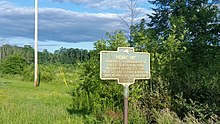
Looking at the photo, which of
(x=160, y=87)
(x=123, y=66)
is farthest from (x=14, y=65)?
(x=123, y=66)

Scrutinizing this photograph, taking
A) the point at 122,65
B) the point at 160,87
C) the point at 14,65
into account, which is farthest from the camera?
the point at 14,65

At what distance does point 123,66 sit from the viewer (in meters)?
6.88

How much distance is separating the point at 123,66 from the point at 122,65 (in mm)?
29

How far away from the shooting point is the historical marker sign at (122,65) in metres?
6.81

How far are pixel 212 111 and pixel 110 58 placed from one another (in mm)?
2787

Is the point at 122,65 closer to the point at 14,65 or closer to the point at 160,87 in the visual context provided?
the point at 160,87

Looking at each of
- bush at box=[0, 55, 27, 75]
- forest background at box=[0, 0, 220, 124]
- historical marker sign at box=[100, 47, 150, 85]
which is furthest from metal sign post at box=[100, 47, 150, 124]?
bush at box=[0, 55, 27, 75]

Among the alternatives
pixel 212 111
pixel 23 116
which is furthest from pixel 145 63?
pixel 23 116

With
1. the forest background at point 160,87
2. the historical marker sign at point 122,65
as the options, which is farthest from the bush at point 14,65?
the historical marker sign at point 122,65

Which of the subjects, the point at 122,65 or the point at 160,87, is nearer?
the point at 122,65

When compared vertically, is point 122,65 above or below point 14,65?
above

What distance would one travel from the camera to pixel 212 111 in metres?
8.04

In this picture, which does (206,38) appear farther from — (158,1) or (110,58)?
(110,58)

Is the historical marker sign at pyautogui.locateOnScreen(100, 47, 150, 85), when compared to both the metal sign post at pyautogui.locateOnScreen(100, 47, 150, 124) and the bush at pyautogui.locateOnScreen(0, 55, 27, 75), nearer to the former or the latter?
the metal sign post at pyautogui.locateOnScreen(100, 47, 150, 124)
